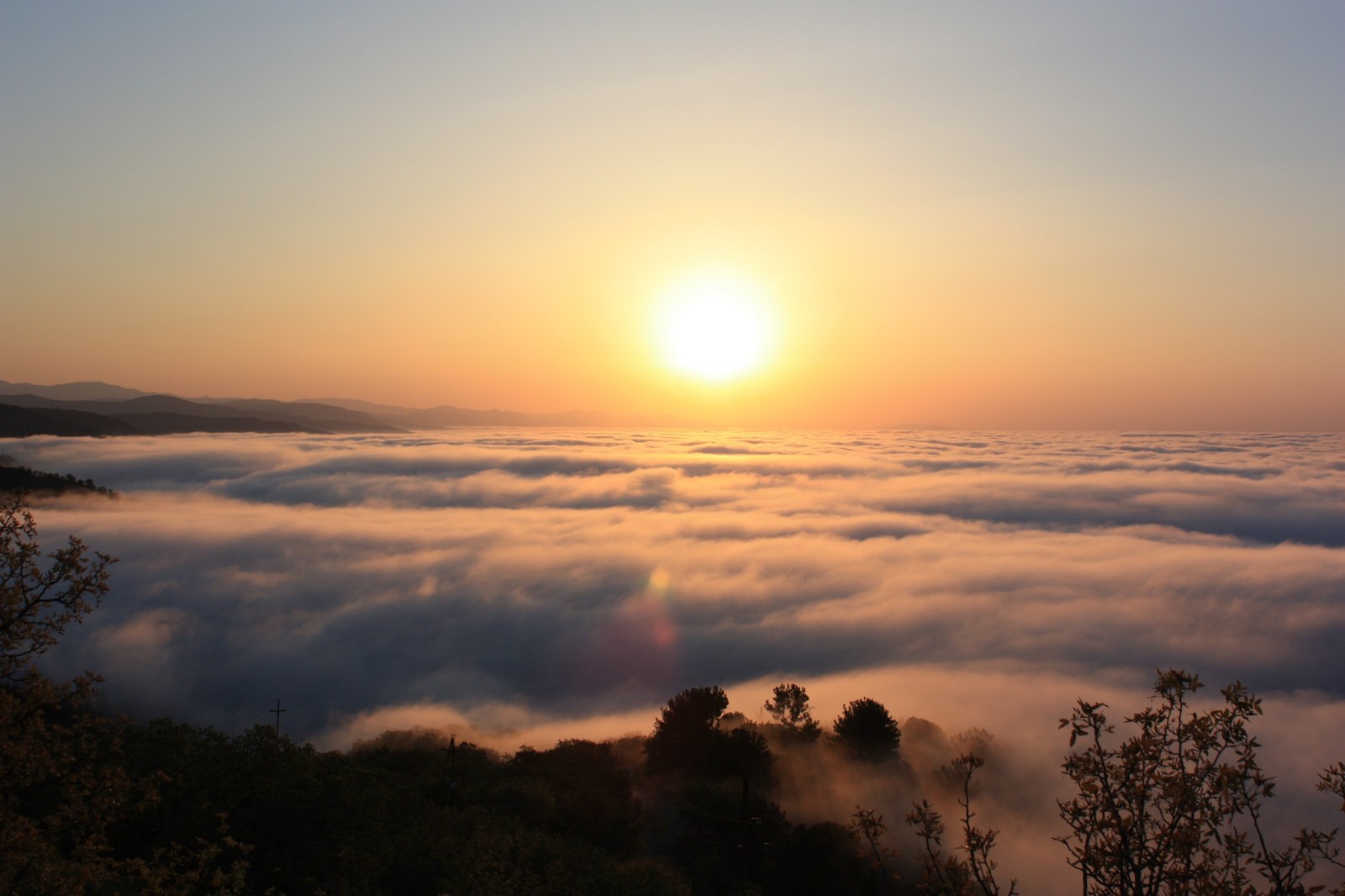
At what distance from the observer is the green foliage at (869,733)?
153 feet

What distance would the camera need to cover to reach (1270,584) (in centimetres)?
11050

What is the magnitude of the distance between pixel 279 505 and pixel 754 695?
428 feet

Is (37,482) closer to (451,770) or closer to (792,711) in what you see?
(451,770)

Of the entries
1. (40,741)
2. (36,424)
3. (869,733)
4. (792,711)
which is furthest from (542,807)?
(36,424)

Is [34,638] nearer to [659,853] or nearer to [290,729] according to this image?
[659,853]

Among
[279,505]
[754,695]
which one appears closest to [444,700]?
[754,695]

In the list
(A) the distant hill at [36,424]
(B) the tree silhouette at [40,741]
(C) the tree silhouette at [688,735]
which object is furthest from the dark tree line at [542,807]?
(A) the distant hill at [36,424]

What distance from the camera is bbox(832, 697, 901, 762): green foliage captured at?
46531mm

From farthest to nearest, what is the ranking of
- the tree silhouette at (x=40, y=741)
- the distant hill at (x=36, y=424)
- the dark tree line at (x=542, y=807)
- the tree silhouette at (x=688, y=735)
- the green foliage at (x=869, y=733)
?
the distant hill at (x=36, y=424)
the green foliage at (x=869, y=733)
the tree silhouette at (x=688, y=735)
the tree silhouette at (x=40, y=741)
the dark tree line at (x=542, y=807)

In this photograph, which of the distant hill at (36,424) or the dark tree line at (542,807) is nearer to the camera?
the dark tree line at (542,807)

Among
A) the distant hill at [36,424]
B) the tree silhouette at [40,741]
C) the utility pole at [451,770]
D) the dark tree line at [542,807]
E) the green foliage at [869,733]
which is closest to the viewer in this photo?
the dark tree line at [542,807]

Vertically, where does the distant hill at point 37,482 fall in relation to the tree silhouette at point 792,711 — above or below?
above

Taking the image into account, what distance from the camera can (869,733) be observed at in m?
47.1

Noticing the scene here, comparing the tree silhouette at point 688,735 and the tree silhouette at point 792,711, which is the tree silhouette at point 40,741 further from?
the tree silhouette at point 792,711
